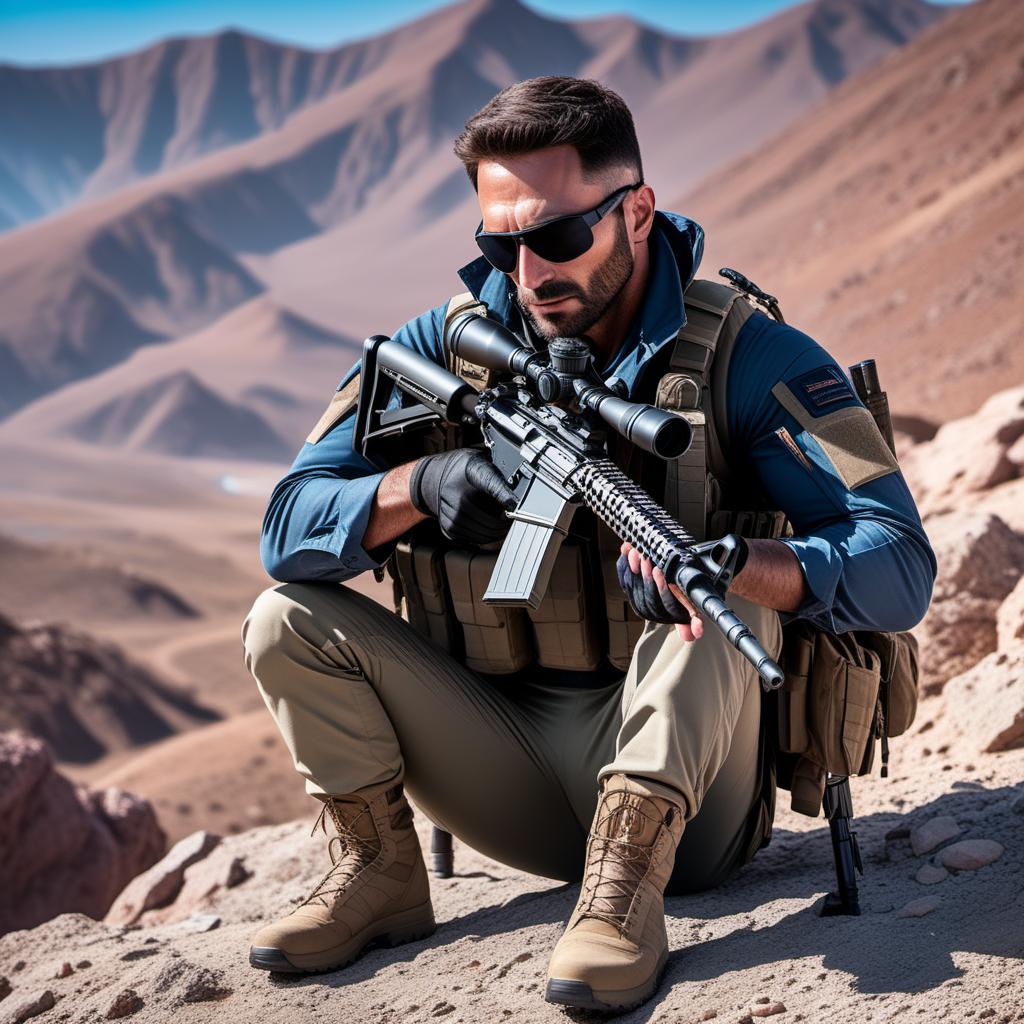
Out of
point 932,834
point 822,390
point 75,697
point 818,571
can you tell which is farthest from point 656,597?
point 75,697

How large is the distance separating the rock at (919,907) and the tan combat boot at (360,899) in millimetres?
1006

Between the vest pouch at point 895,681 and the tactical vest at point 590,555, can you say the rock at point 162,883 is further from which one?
the vest pouch at point 895,681

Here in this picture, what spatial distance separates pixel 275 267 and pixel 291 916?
72219 mm

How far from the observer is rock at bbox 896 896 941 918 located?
8.25 ft

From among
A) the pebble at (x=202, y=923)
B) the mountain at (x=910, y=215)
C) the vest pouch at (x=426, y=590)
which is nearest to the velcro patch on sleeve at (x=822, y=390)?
the vest pouch at (x=426, y=590)

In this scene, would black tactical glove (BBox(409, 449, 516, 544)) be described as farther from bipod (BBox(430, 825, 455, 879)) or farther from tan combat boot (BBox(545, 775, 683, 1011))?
bipod (BBox(430, 825, 455, 879))

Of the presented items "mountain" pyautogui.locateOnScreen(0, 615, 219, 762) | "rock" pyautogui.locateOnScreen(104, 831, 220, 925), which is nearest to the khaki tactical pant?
"rock" pyautogui.locateOnScreen(104, 831, 220, 925)

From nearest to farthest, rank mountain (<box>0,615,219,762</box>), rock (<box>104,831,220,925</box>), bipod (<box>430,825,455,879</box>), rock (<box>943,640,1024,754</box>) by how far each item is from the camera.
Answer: bipod (<box>430,825,455,879</box>) → rock (<box>943,640,1024,754</box>) → rock (<box>104,831,220,925</box>) → mountain (<box>0,615,219,762</box>)

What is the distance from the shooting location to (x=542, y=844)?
2908 millimetres

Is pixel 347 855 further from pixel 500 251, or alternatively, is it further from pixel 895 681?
pixel 500 251

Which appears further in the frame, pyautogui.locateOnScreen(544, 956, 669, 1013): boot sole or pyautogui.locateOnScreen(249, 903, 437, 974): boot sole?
pyautogui.locateOnScreen(249, 903, 437, 974): boot sole

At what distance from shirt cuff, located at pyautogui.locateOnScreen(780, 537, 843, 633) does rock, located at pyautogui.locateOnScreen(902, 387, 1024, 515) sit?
13.2 feet

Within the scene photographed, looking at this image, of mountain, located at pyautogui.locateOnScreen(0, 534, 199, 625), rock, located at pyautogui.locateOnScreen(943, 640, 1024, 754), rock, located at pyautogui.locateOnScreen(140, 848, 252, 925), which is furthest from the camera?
mountain, located at pyautogui.locateOnScreen(0, 534, 199, 625)

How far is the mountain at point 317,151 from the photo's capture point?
188ft
